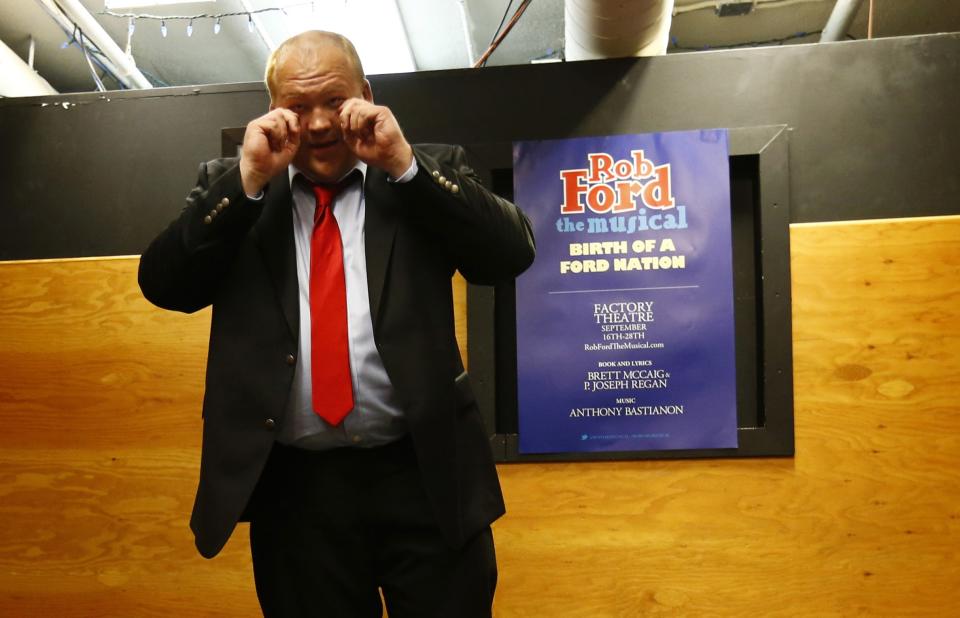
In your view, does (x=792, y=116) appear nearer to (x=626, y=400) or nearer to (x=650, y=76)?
(x=650, y=76)

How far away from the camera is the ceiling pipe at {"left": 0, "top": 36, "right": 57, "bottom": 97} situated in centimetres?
260

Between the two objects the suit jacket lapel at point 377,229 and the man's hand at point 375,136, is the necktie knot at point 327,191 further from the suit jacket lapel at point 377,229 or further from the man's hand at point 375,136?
the man's hand at point 375,136

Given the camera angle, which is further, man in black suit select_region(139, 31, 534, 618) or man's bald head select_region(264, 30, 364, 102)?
man's bald head select_region(264, 30, 364, 102)

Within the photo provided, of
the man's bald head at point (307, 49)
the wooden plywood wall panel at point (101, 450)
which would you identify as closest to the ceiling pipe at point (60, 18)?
the wooden plywood wall panel at point (101, 450)

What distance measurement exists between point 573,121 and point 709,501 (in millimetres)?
1288

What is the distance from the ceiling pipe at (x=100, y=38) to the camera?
263cm

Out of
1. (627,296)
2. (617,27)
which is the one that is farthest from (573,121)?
(627,296)

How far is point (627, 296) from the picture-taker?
2.23 m

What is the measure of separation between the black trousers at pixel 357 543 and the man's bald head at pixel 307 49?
661 millimetres

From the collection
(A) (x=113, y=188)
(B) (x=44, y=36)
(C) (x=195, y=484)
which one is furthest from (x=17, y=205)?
(C) (x=195, y=484)

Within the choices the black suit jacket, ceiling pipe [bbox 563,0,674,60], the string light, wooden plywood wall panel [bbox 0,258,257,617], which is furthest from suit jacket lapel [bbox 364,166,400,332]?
the string light

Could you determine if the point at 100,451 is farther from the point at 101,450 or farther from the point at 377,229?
the point at 377,229

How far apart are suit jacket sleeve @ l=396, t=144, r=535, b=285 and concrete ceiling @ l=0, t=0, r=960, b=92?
81.0 inches

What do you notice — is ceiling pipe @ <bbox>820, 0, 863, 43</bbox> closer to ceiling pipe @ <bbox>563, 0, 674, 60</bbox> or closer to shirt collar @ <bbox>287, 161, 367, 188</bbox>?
ceiling pipe @ <bbox>563, 0, 674, 60</bbox>
